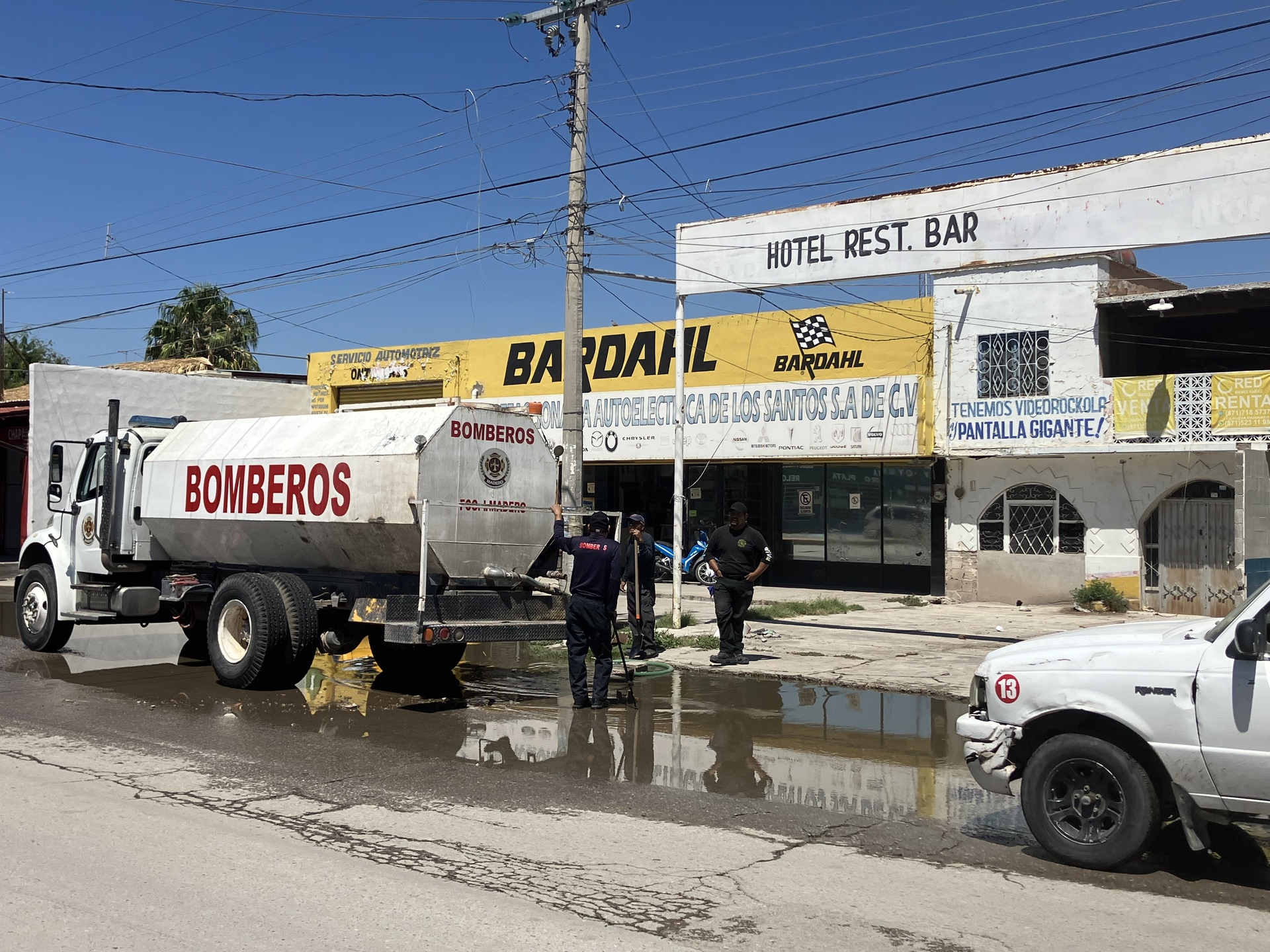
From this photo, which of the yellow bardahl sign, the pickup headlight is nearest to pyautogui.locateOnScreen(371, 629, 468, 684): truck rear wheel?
the pickup headlight

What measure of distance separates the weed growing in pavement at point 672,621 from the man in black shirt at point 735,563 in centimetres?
352

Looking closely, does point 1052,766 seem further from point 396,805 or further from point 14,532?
point 14,532

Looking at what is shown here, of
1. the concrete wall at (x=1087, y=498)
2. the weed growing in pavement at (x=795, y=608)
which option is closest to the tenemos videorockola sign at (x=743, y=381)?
the concrete wall at (x=1087, y=498)

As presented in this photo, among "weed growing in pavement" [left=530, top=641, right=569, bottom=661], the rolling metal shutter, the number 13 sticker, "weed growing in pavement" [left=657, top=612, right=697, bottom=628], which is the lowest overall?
"weed growing in pavement" [left=530, top=641, right=569, bottom=661]

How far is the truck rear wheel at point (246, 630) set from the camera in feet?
36.8

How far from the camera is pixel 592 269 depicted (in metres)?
16.6

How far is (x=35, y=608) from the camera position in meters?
14.5

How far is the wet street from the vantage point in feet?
17.5

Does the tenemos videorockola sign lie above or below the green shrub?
above

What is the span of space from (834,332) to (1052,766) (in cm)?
1774

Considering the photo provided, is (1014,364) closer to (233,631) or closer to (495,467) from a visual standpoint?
(495,467)

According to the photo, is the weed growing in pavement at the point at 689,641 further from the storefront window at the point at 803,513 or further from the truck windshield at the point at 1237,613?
the truck windshield at the point at 1237,613

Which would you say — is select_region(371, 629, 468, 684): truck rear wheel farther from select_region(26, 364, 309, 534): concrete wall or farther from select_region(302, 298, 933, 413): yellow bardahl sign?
select_region(26, 364, 309, 534): concrete wall

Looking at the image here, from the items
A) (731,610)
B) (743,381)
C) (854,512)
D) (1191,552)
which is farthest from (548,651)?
(1191,552)
